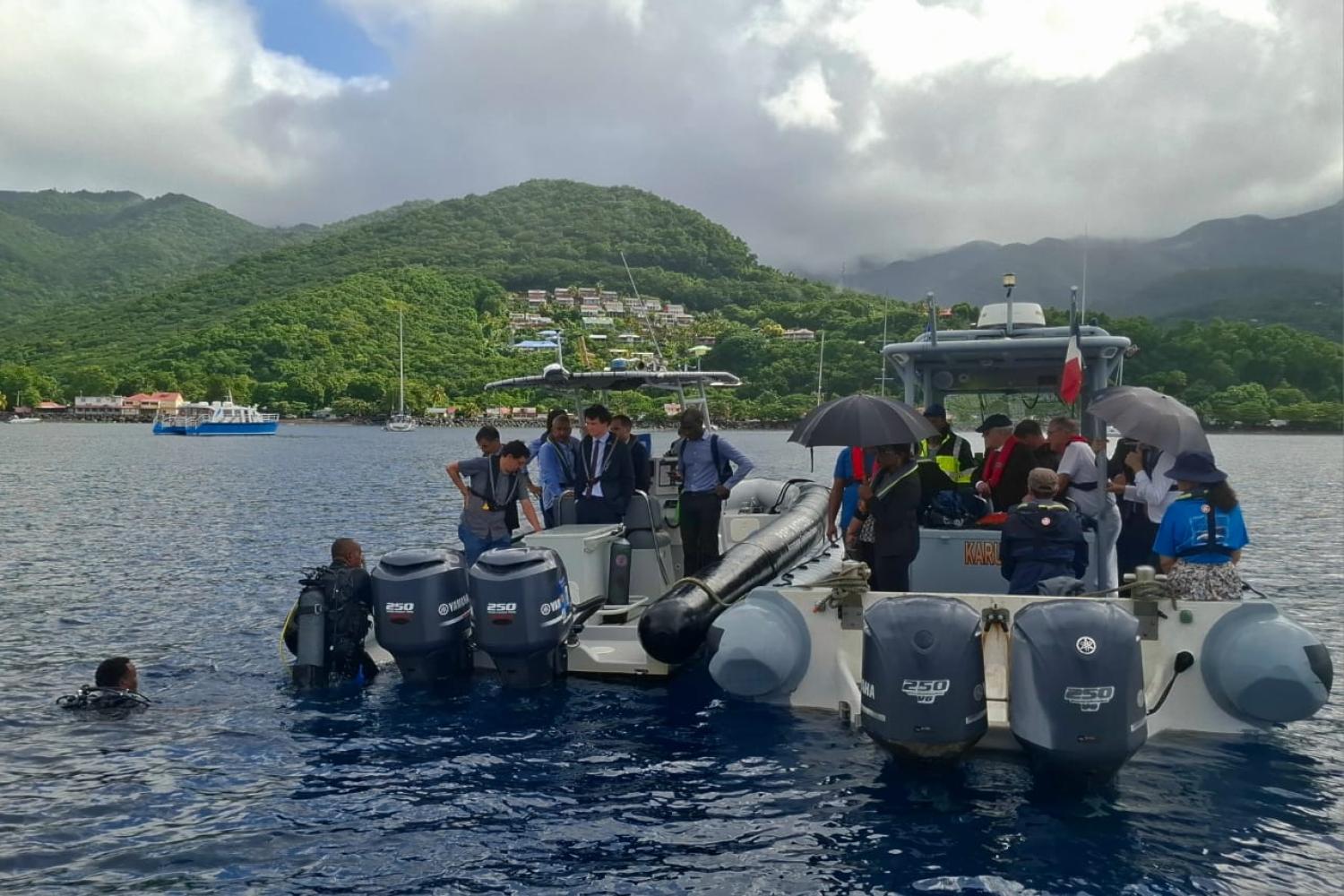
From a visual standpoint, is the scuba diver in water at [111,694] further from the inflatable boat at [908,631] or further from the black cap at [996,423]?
the black cap at [996,423]

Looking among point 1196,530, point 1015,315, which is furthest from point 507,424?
point 1196,530

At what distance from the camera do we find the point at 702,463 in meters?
9.80

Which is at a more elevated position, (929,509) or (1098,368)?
(1098,368)

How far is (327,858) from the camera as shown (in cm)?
577

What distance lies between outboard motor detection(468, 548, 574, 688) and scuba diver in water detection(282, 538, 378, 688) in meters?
0.98

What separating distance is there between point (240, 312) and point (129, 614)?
15646 cm

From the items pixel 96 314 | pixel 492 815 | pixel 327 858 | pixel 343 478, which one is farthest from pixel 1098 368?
pixel 96 314

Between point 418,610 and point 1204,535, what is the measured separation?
18.4 ft

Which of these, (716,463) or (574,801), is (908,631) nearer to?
(574,801)

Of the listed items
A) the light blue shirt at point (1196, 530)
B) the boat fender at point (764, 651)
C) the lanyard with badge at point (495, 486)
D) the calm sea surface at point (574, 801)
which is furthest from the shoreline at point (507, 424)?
the boat fender at point (764, 651)

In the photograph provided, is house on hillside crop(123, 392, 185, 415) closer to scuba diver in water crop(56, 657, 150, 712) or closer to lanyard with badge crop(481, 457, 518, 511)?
scuba diver in water crop(56, 657, 150, 712)

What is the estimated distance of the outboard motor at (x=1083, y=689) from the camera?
5773 mm

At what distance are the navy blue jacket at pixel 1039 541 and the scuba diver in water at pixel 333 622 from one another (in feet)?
15.6

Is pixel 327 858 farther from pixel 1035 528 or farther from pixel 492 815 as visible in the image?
pixel 1035 528
